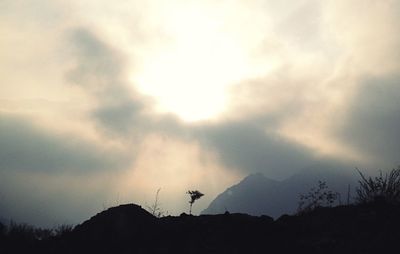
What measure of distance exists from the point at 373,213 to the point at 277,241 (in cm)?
303

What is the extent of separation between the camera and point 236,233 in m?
12.7

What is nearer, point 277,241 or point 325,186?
point 277,241

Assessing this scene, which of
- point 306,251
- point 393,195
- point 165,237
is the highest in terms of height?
point 393,195

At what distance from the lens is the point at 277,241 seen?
12.3 meters

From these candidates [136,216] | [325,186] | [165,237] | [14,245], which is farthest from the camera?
[325,186]

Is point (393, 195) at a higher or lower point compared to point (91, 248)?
higher

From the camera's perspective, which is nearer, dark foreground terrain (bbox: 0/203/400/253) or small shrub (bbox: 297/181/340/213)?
dark foreground terrain (bbox: 0/203/400/253)

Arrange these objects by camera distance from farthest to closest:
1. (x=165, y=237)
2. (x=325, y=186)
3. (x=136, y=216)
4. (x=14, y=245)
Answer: (x=325, y=186) → (x=14, y=245) → (x=136, y=216) → (x=165, y=237)

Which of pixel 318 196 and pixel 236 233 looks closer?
pixel 236 233

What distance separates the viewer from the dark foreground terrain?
11.5m

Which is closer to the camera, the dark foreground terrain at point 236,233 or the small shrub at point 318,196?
the dark foreground terrain at point 236,233

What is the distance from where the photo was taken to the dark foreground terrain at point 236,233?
11539 mm

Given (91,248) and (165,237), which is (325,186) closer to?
(165,237)

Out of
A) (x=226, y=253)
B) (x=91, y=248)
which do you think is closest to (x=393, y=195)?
(x=226, y=253)
